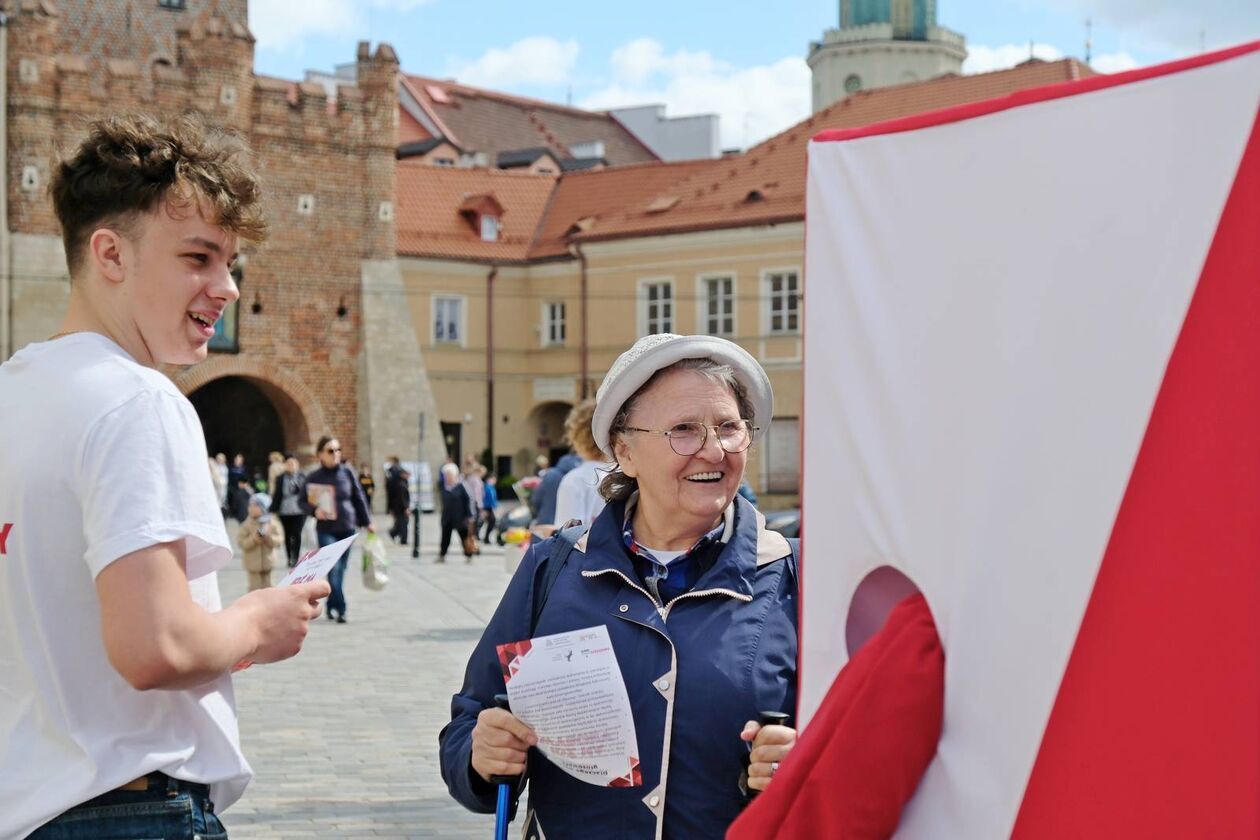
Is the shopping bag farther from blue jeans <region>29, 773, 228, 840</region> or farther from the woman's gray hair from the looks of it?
blue jeans <region>29, 773, 228, 840</region>

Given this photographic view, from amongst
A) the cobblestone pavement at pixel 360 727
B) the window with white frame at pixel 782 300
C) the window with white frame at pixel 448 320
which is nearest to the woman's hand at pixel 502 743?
the cobblestone pavement at pixel 360 727

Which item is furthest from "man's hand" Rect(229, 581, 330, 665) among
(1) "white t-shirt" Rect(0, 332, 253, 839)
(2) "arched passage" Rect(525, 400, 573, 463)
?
(2) "arched passage" Rect(525, 400, 573, 463)

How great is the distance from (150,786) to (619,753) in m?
0.83

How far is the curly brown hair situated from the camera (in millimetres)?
2826

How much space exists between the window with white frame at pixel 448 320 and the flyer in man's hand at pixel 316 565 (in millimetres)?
47474

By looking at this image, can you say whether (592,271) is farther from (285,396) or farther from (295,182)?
(285,396)

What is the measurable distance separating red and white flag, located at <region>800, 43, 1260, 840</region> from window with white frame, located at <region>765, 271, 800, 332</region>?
4274 centimetres

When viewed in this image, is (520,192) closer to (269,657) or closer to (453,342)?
(453,342)

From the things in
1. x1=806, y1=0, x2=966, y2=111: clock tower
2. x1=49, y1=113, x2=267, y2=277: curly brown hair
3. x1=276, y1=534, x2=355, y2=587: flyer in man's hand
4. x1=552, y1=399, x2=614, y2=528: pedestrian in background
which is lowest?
x1=552, y1=399, x2=614, y2=528: pedestrian in background

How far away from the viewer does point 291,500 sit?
20.6 metres

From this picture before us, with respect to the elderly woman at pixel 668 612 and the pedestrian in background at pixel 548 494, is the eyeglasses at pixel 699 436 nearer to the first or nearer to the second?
the elderly woman at pixel 668 612

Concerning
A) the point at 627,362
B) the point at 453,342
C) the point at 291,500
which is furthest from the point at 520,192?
the point at 627,362

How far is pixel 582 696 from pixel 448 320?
158 feet

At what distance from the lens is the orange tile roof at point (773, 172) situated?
45.2m
